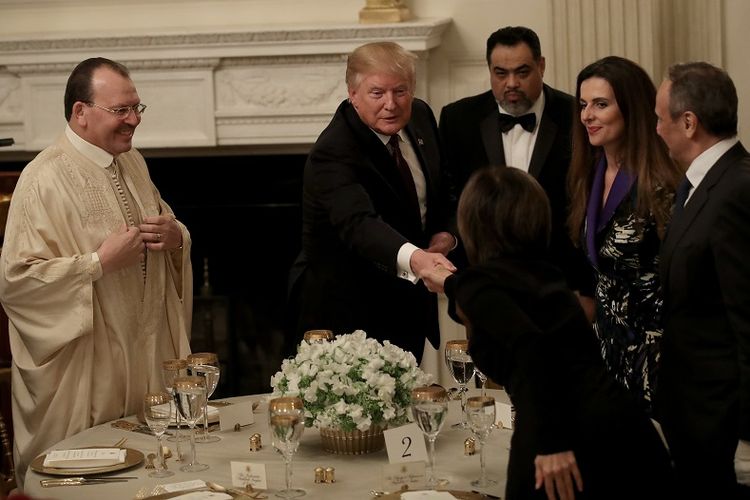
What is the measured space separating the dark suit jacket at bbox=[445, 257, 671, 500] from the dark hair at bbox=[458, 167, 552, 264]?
42mm

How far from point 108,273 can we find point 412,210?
0.94m

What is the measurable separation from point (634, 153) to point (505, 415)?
855 mm

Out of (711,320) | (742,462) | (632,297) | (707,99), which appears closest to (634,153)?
(632,297)

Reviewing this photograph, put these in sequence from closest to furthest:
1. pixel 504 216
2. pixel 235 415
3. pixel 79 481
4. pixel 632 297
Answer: pixel 504 216
pixel 79 481
pixel 235 415
pixel 632 297

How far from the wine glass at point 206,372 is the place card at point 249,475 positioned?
344mm

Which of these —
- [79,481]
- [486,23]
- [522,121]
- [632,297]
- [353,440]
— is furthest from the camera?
[486,23]

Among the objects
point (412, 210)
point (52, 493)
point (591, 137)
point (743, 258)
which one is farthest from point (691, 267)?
point (52, 493)

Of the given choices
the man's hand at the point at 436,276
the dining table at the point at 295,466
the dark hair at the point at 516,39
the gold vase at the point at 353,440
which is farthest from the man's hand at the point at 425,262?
the dark hair at the point at 516,39

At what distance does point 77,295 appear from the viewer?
3.58 m

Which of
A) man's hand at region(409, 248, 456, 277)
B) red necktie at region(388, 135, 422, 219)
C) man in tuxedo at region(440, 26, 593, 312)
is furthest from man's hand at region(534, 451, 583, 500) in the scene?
man in tuxedo at region(440, 26, 593, 312)

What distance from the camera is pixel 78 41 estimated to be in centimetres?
567

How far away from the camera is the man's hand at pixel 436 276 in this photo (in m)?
3.38

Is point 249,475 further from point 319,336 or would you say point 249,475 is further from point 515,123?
point 515,123

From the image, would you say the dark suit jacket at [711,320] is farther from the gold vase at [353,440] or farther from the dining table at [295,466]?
the gold vase at [353,440]
